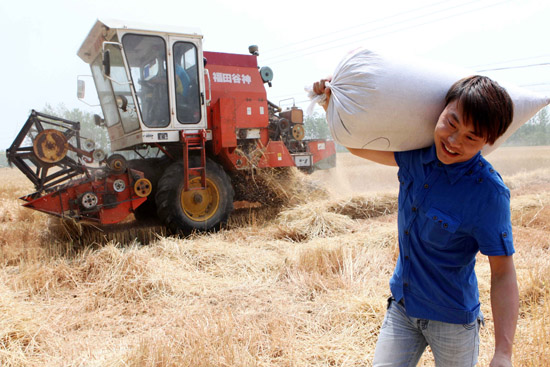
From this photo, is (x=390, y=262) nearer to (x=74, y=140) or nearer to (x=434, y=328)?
(x=434, y=328)

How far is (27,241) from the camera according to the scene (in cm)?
550

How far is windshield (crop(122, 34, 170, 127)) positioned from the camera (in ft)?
18.9

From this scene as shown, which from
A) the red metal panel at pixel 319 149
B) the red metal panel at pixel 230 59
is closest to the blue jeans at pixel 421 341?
the red metal panel at pixel 230 59

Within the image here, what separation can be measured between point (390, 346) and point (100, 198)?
486 centimetres

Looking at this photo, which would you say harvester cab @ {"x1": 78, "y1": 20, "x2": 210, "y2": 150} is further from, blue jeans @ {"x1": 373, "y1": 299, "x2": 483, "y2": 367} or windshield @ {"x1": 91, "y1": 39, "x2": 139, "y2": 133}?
blue jeans @ {"x1": 373, "y1": 299, "x2": 483, "y2": 367}

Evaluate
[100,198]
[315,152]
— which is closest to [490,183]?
[100,198]

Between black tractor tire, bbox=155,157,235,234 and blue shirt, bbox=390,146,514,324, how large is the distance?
4.82 metres

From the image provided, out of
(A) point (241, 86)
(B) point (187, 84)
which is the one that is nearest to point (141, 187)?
(B) point (187, 84)

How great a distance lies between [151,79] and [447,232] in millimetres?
5473

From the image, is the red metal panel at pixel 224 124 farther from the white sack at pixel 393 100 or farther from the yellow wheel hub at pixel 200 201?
the white sack at pixel 393 100

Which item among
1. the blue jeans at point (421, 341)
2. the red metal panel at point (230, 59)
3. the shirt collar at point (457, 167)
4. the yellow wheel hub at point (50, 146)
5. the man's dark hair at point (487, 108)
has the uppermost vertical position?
the red metal panel at point (230, 59)

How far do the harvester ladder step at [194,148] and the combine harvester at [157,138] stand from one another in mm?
16

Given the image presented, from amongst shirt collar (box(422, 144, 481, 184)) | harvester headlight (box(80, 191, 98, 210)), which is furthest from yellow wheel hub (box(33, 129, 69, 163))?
shirt collar (box(422, 144, 481, 184))

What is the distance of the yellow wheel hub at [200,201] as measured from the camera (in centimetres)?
628
